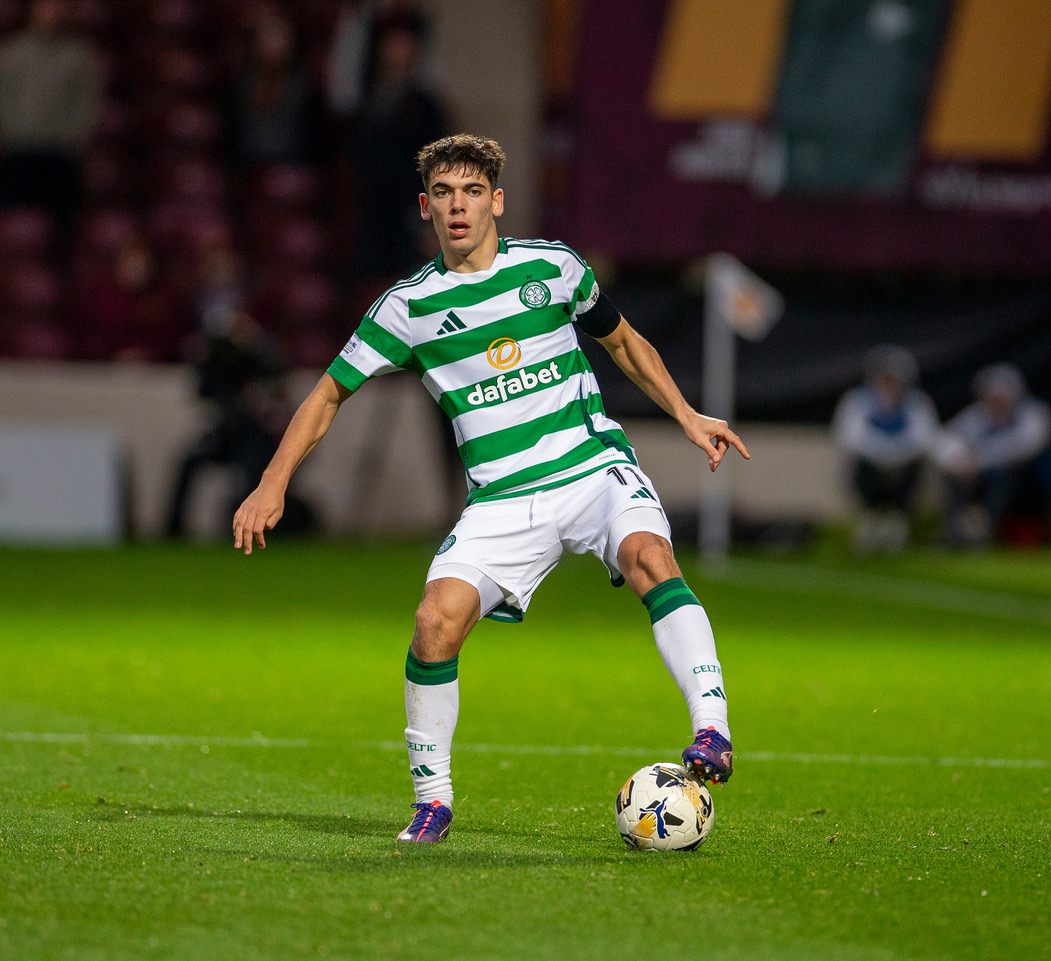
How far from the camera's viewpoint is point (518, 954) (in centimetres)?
346

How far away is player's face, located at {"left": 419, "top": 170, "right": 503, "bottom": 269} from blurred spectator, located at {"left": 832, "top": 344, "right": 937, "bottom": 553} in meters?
11.6

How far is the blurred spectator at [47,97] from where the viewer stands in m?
16.0

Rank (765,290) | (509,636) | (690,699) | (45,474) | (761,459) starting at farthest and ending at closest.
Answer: (761,459) < (765,290) < (45,474) < (509,636) < (690,699)

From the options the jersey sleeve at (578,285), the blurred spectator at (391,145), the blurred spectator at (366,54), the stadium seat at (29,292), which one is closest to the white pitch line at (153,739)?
the jersey sleeve at (578,285)

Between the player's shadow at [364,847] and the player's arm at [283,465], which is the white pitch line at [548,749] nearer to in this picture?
the player's shadow at [364,847]

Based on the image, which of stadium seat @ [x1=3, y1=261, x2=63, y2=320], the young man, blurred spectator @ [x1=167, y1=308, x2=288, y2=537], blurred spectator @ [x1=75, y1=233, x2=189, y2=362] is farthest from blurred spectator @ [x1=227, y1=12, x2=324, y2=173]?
the young man

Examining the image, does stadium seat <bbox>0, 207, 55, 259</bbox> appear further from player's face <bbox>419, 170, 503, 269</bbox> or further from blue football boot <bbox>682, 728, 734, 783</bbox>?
blue football boot <bbox>682, 728, 734, 783</bbox>

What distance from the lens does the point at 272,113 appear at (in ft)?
55.3

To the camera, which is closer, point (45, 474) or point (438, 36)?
point (45, 474)

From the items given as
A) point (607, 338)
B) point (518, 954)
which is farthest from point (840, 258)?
point (518, 954)

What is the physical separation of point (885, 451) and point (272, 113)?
694 centimetres

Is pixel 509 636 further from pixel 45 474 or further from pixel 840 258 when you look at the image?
pixel 840 258

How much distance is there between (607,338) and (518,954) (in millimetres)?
2334

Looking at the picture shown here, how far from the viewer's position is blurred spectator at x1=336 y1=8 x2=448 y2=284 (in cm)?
1598
